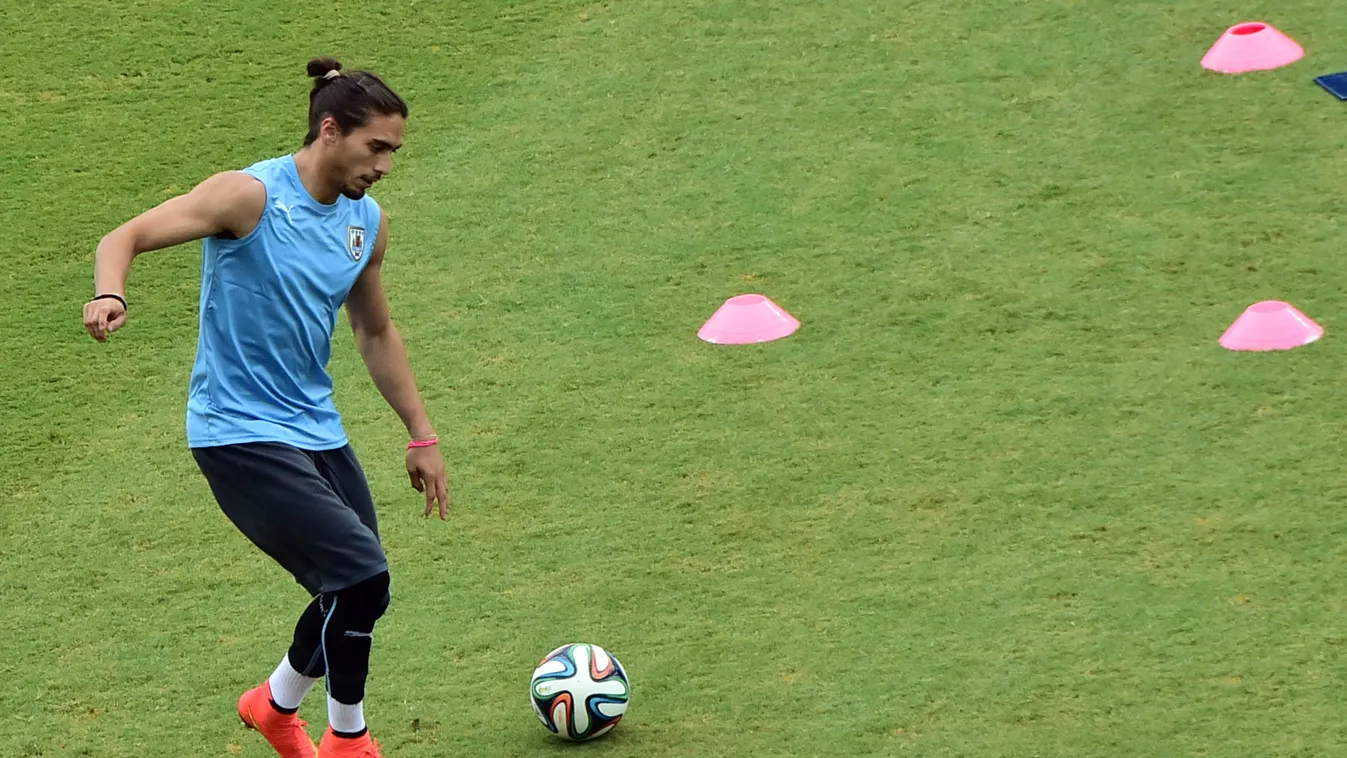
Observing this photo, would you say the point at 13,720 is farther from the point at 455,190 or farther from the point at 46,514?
the point at 455,190

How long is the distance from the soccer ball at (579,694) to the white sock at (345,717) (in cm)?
48

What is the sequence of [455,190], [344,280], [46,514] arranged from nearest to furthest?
[344,280] < [46,514] < [455,190]

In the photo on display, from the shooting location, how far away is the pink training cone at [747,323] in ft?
23.2

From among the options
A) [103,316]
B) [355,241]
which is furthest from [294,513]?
[103,316]

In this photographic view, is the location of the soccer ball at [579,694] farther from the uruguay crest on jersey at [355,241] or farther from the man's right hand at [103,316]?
the man's right hand at [103,316]

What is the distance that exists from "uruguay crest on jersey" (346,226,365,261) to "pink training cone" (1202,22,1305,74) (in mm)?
5232

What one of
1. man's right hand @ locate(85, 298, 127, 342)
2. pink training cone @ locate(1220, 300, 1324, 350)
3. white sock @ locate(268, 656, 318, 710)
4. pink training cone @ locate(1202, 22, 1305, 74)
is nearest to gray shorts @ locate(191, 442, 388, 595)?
white sock @ locate(268, 656, 318, 710)

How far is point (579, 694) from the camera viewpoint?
4898 mm

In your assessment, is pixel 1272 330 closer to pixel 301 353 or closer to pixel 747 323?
pixel 747 323

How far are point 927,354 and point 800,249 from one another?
0.97 m

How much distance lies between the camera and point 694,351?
7.04 metres

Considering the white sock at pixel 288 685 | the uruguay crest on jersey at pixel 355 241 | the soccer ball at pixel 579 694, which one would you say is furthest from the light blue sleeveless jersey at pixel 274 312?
the soccer ball at pixel 579 694

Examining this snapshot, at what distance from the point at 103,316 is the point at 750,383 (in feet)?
10.7

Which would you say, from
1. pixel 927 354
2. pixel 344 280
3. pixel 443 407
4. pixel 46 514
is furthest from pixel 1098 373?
pixel 46 514
